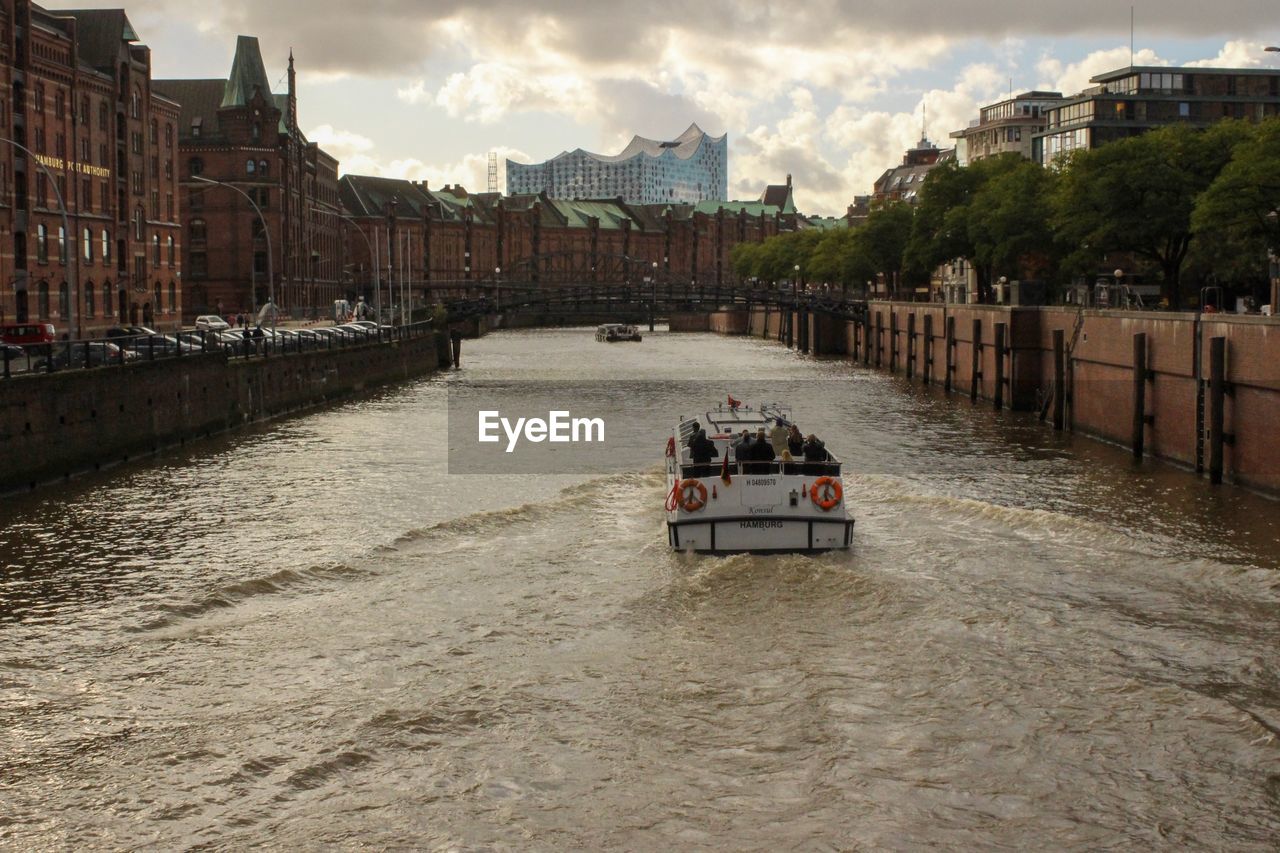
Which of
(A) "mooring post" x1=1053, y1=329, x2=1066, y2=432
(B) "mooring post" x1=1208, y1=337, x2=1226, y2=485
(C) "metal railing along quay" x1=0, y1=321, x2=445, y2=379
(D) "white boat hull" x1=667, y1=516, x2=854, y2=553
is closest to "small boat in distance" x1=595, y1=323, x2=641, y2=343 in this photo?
(C) "metal railing along quay" x1=0, y1=321, x2=445, y2=379

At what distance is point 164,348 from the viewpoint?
53.0 m

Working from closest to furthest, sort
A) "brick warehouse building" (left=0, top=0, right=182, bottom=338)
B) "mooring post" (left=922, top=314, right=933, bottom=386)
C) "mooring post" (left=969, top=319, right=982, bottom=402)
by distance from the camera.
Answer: "mooring post" (left=969, top=319, right=982, bottom=402) → "brick warehouse building" (left=0, top=0, right=182, bottom=338) → "mooring post" (left=922, top=314, right=933, bottom=386)

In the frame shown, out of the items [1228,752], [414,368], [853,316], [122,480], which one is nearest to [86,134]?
[414,368]

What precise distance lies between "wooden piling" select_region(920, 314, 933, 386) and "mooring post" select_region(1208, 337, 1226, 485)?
4486 cm

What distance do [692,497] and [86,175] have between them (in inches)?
2642

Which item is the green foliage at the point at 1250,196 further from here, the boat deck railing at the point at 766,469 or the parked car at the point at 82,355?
the parked car at the point at 82,355

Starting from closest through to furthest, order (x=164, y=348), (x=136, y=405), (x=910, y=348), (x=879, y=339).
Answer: (x=136, y=405) → (x=164, y=348) → (x=910, y=348) → (x=879, y=339)

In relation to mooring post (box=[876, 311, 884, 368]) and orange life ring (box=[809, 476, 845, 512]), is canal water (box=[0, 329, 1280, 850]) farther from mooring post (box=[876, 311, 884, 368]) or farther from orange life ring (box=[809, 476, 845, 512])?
mooring post (box=[876, 311, 884, 368])

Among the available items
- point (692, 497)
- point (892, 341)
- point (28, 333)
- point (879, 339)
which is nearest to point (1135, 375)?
point (692, 497)

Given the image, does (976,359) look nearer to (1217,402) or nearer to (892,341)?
(1217,402)

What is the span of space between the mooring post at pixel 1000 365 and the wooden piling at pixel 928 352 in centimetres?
1866

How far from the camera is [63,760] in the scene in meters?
18.5

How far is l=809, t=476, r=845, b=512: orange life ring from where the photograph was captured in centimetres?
2892

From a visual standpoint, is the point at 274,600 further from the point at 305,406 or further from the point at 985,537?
the point at 305,406
